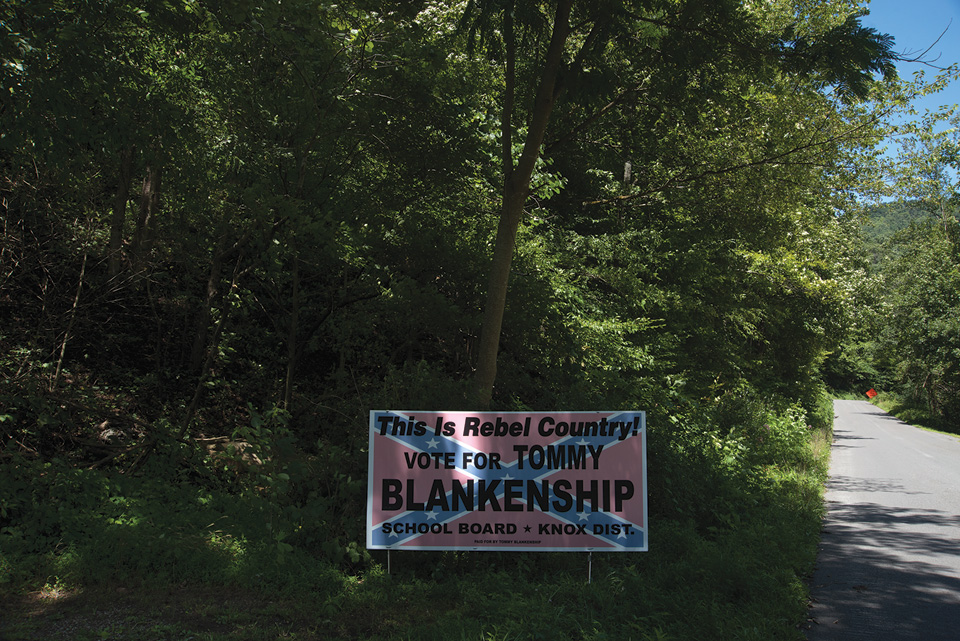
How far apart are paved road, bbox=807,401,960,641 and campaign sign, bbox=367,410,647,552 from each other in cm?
183

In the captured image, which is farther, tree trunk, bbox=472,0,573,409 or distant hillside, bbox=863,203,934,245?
distant hillside, bbox=863,203,934,245

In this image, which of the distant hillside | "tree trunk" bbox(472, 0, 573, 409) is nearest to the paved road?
"tree trunk" bbox(472, 0, 573, 409)

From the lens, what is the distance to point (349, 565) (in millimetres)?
6129

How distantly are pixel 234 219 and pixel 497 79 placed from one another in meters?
5.26

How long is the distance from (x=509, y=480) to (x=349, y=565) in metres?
1.57

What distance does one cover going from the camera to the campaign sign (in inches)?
241

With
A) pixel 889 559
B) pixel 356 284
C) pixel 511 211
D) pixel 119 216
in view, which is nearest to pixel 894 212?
pixel 889 559

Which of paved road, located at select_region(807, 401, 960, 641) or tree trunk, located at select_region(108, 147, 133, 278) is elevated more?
tree trunk, located at select_region(108, 147, 133, 278)

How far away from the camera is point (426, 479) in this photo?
621cm

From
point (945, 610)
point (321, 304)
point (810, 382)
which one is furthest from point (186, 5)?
point (810, 382)

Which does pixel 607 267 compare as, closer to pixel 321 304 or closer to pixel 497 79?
pixel 497 79

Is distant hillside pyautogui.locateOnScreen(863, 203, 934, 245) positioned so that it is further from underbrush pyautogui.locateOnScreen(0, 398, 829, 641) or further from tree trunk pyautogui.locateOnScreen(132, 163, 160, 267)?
tree trunk pyautogui.locateOnScreen(132, 163, 160, 267)

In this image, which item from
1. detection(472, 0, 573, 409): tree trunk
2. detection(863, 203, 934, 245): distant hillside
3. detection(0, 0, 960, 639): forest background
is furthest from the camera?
detection(863, 203, 934, 245): distant hillside

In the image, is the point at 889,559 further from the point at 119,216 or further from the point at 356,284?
the point at 119,216
